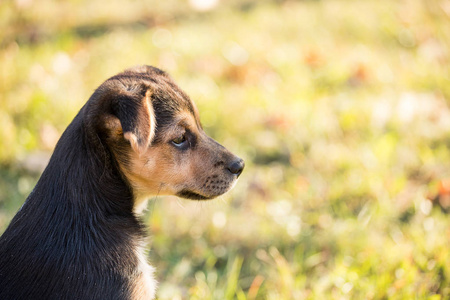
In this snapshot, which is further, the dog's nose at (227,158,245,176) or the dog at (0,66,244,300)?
the dog's nose at (227,158,245,176)

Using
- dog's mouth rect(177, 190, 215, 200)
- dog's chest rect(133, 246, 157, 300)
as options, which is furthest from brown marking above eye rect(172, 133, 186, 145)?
dog's chest rect(133, 246, 157, 300)

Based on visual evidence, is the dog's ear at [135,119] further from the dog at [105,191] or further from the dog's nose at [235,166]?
the dog's nose at [235,166]

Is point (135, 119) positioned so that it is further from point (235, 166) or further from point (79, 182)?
point (235, 166)

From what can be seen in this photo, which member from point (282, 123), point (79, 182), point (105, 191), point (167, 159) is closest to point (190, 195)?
point (167, 159)

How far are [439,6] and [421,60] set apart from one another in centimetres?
153

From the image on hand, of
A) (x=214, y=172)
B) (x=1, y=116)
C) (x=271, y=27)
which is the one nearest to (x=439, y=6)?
(x=271, y=27)

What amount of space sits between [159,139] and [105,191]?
44cm

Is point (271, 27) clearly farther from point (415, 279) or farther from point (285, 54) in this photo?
point (415, 279)

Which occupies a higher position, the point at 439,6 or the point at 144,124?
the point at 144,124

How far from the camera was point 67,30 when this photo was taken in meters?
6.43

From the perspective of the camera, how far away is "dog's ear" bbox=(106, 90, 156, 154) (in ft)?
7.45

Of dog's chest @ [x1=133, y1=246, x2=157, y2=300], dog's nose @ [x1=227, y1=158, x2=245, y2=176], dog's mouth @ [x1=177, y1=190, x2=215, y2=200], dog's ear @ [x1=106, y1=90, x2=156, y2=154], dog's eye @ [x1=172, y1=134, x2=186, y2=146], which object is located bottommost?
dog's chest @ [x1=133, y1=246, x2=157, y2=300]

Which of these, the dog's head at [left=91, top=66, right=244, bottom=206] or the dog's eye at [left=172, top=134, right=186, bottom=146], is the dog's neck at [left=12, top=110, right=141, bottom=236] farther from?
the dog's eye at [left=172, top=134, right=186, bottom=146]

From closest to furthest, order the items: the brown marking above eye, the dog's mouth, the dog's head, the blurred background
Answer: the dog's head < the brown marking above eye < the dog's mouth < the blurred background
